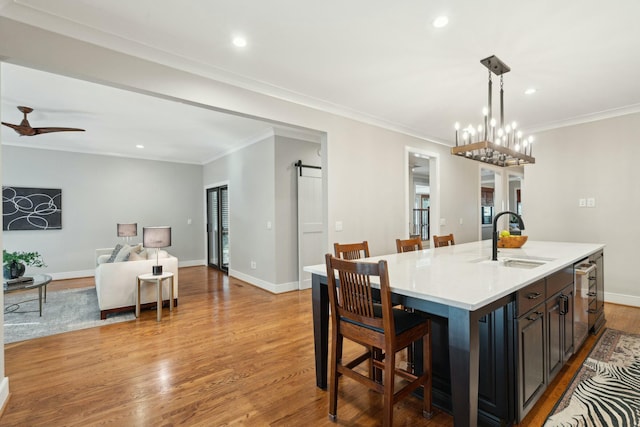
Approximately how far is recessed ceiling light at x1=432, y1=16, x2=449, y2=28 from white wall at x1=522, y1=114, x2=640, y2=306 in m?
3.64

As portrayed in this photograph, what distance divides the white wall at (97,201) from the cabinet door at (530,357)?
24.1 feet

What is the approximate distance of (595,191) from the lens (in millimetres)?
4238

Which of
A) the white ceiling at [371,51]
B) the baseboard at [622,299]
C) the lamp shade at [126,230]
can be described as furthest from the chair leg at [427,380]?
the lamp shade at [126,230]

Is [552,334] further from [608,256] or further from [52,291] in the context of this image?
[52,291]

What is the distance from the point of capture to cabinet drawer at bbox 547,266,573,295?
78.9 inches

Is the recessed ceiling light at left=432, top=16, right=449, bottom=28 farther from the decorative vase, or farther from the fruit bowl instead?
the decorative vase

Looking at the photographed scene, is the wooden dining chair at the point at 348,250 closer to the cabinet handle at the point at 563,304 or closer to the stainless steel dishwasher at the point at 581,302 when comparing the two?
the cabinet handle at the point at 563,304

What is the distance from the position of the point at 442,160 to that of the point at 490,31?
133 inches

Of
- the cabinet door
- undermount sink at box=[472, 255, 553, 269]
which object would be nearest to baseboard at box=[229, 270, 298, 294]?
undermount sink at box=[472, 255, 553, 269]

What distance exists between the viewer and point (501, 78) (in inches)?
113

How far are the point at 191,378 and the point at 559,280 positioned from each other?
2.81m

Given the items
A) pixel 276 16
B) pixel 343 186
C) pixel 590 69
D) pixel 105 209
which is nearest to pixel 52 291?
pixel 105 209

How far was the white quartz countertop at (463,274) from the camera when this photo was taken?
145 cm

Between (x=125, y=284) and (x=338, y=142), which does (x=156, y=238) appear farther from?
(x=338, y=142)
